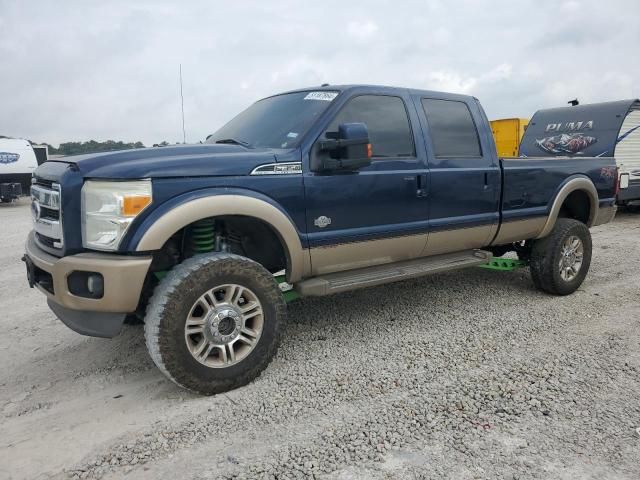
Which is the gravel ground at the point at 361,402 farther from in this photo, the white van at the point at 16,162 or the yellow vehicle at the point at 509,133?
the white van at the point at 16,162

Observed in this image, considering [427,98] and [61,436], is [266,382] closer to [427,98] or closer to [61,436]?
[61,436]

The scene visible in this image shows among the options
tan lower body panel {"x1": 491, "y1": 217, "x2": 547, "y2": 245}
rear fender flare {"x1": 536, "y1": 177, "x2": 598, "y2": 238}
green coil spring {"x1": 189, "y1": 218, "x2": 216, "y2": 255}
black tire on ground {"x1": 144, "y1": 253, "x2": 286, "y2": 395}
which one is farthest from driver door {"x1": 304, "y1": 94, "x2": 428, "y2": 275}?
rear fender flare {"x1": 536, "y1": 177, "x2": 598, "y2": 238}

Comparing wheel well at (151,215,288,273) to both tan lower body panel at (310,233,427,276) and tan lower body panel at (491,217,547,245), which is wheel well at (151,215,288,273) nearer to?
tan lower body panel at (310,233,427,276)

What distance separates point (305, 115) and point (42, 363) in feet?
8.90

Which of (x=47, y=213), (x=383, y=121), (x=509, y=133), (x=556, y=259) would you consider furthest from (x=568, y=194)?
(x=509, y=133)

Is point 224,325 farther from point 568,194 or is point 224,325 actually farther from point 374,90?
point 568,194

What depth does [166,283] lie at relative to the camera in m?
3.09

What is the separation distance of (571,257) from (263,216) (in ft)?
Result: 12.1

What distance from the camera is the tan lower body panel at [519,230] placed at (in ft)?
16.2

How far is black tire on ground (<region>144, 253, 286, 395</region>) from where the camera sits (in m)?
3.02

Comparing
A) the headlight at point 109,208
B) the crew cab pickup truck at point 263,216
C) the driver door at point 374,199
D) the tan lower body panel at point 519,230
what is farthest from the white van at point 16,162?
the tan lower body panel at point 519,230

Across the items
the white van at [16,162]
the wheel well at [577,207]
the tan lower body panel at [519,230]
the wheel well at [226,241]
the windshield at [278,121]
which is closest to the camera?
the wheel well at [226,241]

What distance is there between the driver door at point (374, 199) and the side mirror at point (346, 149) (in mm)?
92

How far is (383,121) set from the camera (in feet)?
13.5
